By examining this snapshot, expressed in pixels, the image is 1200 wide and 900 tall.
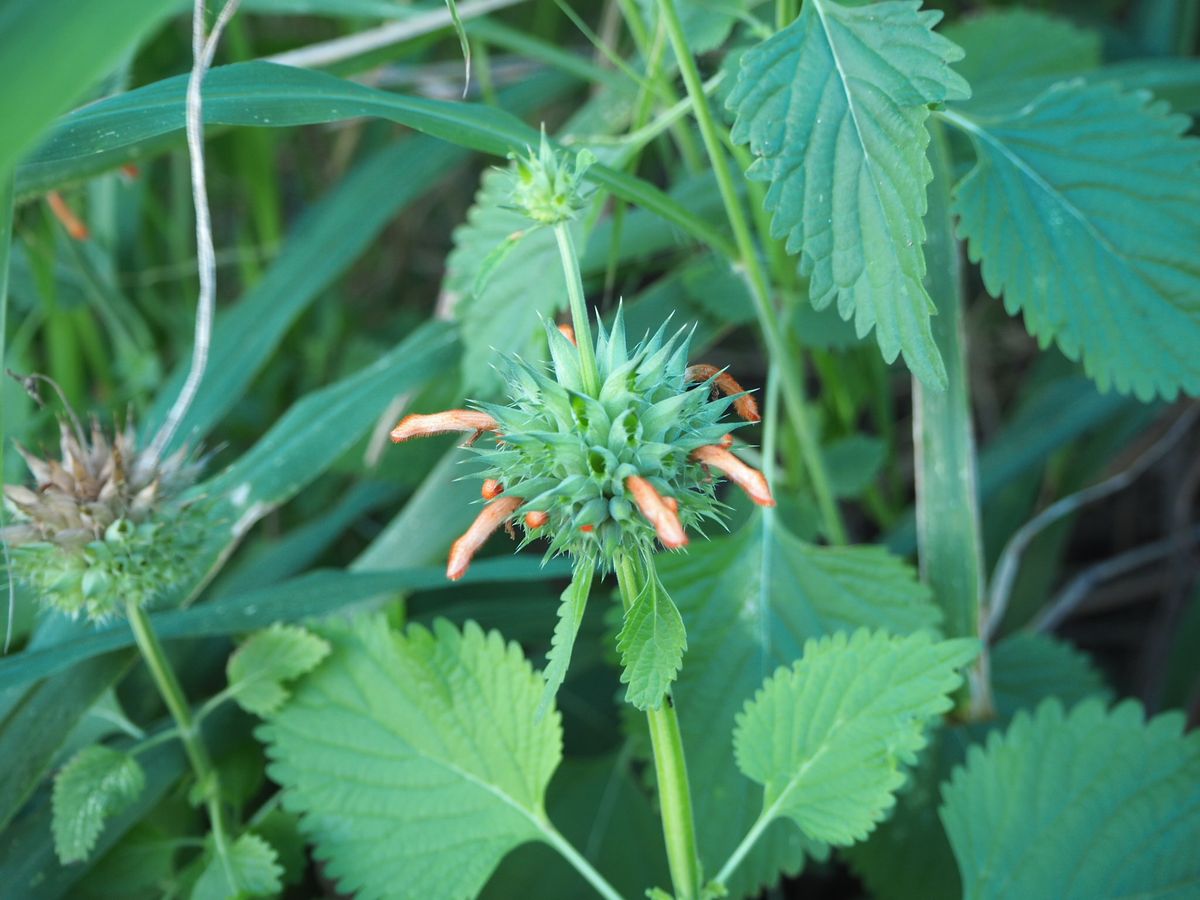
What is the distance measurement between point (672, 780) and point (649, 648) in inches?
4.4

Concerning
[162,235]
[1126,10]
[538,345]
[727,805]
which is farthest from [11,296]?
[1126,10]

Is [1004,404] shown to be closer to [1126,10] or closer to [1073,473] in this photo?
[1073,473]

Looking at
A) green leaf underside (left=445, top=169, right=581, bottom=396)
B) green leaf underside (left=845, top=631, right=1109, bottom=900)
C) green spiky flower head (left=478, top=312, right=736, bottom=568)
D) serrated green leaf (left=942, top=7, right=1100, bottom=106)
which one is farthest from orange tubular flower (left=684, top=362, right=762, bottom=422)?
serrated green leaf (left=942, top=7, right=1100, bottom=106)

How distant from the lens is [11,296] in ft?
4.56

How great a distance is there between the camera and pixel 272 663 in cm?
85

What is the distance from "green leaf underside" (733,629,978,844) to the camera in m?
0.71

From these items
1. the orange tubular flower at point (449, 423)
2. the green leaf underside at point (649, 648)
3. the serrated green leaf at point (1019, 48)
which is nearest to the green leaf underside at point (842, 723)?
the green leaf underside at point (649, 648)

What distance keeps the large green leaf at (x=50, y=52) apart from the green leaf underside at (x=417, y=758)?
519mm

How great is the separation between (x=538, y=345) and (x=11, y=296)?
89 centimetres

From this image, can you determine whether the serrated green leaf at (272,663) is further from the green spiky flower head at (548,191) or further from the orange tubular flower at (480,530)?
the green spiky flower head at (548,191)

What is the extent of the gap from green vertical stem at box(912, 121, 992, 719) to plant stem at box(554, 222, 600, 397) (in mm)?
539

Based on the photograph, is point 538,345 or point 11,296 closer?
point 538,345

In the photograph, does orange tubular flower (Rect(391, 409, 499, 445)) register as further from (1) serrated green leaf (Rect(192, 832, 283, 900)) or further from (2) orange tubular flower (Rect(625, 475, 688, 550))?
(1) serrated green leaf (Rect(192, 832, 283, 900))

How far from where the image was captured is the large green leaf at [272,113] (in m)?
0.72
